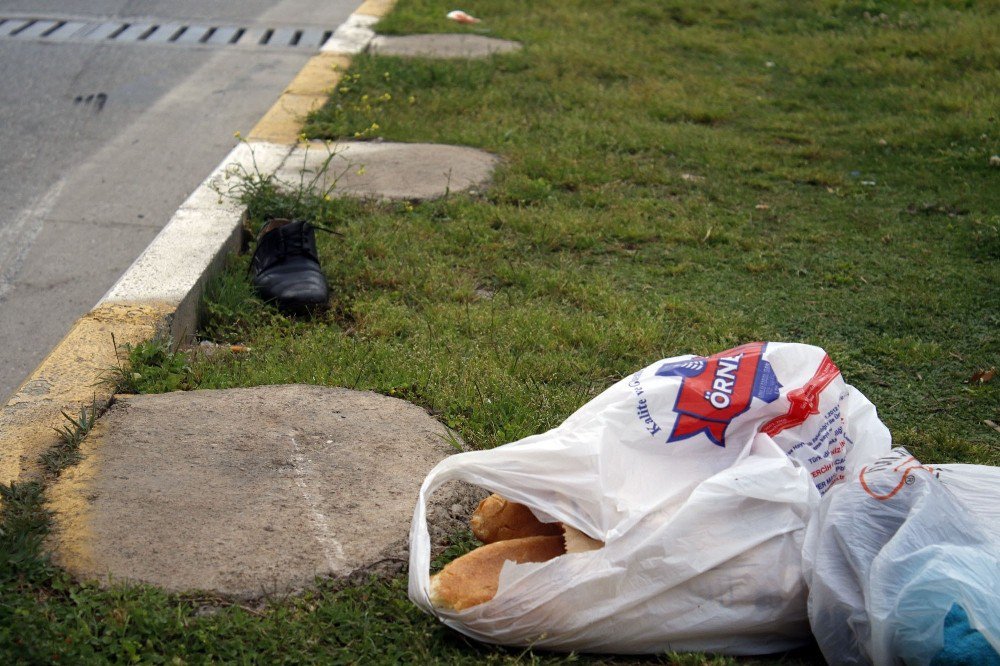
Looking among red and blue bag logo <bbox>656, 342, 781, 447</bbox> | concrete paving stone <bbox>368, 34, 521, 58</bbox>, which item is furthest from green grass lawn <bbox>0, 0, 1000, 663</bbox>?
red and blue bag logo <bbox>656, 342, 781, 447</bbox>

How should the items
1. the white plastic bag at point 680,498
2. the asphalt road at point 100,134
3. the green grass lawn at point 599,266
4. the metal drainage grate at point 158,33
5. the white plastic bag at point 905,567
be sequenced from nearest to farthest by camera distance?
the white plastic bag at point 905,567
the white plastic bag at point 680,498
the green grass lawn at point 599,266
the asphalt road at point 100,134
the metal drainage grate at point 158,33

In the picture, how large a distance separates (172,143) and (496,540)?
3819 mm

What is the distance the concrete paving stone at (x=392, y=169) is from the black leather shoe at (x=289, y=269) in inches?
25.4

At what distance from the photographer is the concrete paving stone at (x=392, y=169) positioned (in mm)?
4742

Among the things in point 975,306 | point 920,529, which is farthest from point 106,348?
point 975,306

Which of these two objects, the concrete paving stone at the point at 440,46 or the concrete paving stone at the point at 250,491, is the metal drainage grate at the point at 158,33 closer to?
Result: the concrete paving stone at the point at 440,46

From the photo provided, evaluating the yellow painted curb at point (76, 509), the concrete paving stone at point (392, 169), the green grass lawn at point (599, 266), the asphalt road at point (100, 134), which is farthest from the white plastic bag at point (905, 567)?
the concrete paving stone at point (392, 169)

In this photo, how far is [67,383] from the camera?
3.03m

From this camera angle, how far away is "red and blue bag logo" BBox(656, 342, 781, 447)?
231 cm

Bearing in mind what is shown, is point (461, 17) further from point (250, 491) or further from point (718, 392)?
point (718, 392)

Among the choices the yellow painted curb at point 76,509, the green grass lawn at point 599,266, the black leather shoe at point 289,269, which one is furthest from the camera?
the black leather shoe at point 289,269

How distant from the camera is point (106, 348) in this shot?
3.23 metres

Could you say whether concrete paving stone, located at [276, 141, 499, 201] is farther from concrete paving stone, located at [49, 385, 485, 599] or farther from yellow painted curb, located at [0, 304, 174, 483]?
concrete paving stone, located at [49, 385, 485, 599]

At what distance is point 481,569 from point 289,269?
6.15ft
